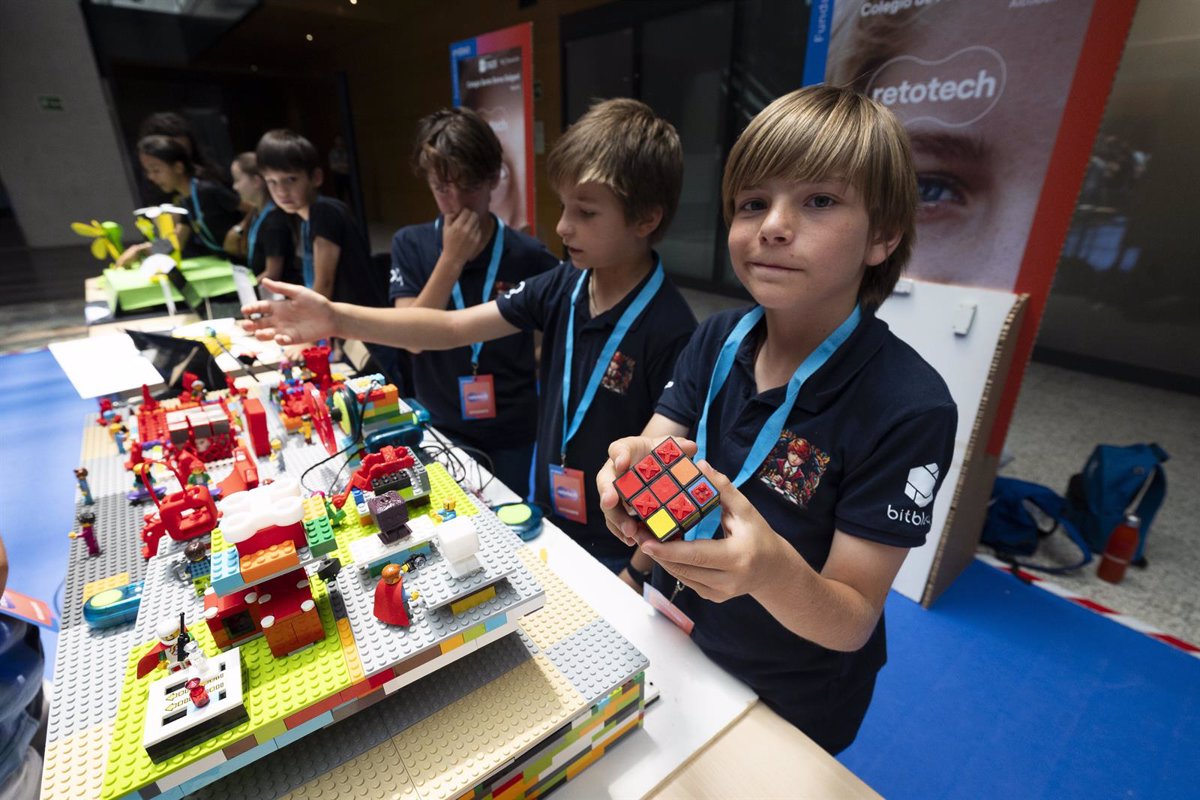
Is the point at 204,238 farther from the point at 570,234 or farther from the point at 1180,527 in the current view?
the point at 1180,527

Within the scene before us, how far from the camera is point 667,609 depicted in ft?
3.59

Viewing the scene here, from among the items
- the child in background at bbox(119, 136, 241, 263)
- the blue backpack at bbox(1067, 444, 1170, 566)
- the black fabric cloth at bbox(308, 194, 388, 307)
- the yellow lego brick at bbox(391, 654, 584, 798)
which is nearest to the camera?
the yellow lego brick at bbox(391, 654, 584, 798)

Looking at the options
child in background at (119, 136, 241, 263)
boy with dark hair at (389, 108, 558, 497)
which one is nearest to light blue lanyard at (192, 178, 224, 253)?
child in background at (119, 136, 241, 263)

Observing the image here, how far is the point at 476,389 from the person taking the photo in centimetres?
192

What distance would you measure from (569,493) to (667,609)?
0.46m

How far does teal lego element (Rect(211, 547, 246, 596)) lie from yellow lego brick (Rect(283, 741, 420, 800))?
0.86 feet

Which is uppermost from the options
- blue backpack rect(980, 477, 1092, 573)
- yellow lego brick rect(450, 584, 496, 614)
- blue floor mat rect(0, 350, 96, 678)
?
yellow lego brick rect(450, 584, 496, 614)

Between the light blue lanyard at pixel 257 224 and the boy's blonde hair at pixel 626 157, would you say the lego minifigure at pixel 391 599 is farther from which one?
the light blue lanyard at pixel 257 224

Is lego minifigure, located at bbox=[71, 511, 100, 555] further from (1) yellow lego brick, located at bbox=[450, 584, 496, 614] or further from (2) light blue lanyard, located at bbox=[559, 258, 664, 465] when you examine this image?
(2) light blue lanyard, located at bbox=[559, 258, 664, 465]

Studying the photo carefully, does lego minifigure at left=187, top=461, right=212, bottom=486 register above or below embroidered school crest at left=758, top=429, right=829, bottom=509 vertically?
below

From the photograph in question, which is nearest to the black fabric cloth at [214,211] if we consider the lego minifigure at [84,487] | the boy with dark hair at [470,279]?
the boy with dark hair at [470,279]

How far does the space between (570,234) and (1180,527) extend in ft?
11.0

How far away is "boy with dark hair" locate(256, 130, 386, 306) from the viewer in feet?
8.17

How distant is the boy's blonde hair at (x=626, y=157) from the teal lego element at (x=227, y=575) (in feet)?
3.22
